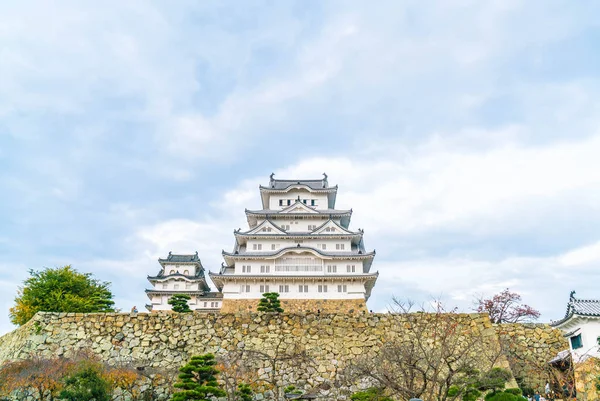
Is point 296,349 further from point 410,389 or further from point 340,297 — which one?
point 340,297

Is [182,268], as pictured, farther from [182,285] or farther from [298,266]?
[298,266]

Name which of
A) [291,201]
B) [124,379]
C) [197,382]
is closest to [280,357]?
[197,382]

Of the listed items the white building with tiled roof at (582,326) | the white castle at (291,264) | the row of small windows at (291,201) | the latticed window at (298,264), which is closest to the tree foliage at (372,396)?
the white building with tiled roof at (582,326)

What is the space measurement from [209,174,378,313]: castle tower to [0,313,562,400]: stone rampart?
1647 centimetres

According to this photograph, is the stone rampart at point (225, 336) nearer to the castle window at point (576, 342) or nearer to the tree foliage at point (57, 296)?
the castle window at point (576, 342)

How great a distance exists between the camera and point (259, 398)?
18266mm

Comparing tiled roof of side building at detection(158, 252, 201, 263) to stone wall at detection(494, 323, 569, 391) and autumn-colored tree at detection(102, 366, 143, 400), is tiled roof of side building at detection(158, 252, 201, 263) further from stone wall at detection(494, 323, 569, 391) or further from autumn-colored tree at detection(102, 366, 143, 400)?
stone wall at detection(494, 323, 569, 391)

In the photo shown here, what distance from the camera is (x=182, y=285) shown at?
46.4 meters

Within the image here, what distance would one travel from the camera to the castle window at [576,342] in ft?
60.7

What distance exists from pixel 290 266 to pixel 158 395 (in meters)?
21.3

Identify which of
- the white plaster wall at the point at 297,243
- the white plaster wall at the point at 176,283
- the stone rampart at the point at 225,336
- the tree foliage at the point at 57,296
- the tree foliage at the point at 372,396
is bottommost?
the tree foliage at the point at 372,396

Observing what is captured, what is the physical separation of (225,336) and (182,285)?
27.5m

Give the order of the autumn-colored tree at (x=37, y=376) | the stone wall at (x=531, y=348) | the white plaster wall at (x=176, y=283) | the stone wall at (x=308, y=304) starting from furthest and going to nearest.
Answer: the white plaster wall at (x=176, y=283), the stone wall at (x=308, y=304), the stone wall at (x=531, y=348), the autumn-colored tree at (x=37, y=376)

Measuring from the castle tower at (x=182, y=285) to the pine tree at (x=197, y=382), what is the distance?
29431 mm
